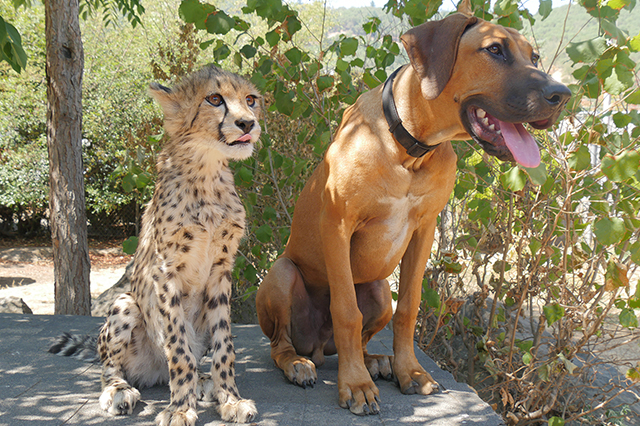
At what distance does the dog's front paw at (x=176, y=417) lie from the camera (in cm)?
230

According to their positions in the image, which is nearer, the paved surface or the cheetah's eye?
the paved surface

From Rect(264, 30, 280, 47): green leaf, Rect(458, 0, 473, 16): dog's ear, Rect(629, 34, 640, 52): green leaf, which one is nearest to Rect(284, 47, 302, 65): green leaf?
Rect(264, 30, 280, 47): green leaf

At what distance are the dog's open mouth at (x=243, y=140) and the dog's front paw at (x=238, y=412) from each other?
51.6 inches

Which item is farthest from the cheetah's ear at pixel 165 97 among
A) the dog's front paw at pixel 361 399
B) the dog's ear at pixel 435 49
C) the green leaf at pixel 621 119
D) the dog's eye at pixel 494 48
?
the green leaf at pixel 621 119

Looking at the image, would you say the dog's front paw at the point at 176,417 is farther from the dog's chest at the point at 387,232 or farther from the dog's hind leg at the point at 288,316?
the dog's chest at the point at 387,232

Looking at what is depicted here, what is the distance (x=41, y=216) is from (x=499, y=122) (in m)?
15.6

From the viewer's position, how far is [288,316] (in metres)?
3.17

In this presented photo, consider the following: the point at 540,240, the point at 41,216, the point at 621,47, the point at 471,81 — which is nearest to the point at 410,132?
the point at 471,81

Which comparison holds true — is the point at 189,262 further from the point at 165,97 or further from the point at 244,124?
the point at 165,97

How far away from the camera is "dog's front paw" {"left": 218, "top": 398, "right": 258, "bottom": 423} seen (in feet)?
8.02

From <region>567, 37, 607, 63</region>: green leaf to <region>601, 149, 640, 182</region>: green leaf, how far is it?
57 cm

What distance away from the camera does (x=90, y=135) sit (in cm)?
1316

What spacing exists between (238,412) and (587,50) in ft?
8.90

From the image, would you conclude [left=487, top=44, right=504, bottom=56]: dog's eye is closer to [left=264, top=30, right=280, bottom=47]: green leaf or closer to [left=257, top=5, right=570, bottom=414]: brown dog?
[left=257, top=5, right=570, bottom=414]: brown dog
